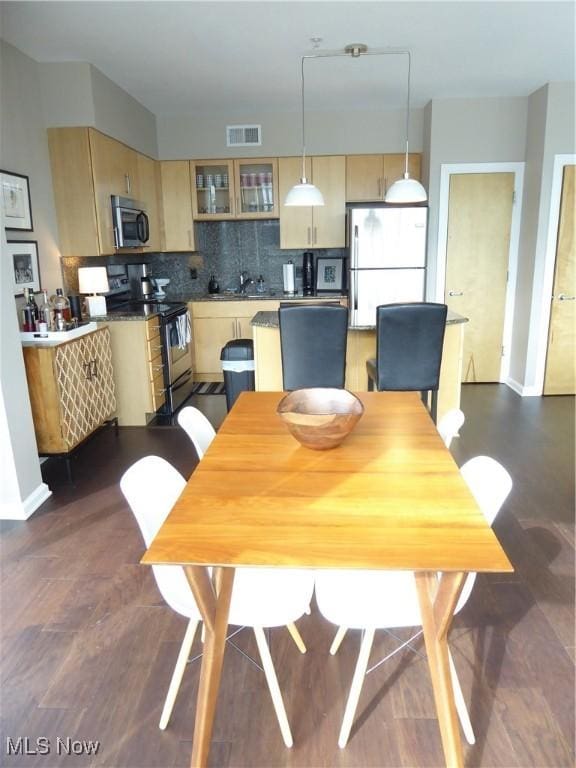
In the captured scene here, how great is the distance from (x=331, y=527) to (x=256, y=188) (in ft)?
15.9

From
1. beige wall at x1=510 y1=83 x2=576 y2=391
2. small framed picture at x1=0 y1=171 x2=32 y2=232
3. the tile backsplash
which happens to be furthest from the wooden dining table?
the tile backsplash

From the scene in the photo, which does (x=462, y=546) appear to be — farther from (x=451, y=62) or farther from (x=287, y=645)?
(x=451, y=62)

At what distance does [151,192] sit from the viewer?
525 centimetres

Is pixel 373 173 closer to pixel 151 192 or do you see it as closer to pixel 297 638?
pixel 151 192

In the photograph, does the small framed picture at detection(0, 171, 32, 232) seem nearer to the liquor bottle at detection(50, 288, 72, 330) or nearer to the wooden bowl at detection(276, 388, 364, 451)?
the liquor bottle at detection(50, 288, 72, 330)

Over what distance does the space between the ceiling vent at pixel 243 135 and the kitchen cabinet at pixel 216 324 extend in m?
1.59

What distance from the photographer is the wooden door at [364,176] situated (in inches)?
211

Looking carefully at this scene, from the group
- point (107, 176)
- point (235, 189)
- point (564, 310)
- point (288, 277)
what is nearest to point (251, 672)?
point (107, 176)

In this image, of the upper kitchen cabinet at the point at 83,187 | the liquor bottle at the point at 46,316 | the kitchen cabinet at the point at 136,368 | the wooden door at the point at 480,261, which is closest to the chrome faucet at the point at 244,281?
the kitchen cabinet at the point at 136,368

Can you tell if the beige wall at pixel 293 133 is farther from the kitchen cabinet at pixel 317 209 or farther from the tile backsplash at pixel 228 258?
the tile backsplash at pixel 228 258

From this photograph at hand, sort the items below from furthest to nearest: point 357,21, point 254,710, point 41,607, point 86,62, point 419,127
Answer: point 419,127 → point 86,62 → point 357,21 → point 41,607 → point 254,710

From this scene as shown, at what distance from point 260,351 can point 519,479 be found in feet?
6.15

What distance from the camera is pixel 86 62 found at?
3760mm

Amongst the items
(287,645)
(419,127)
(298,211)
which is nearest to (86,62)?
(298,211)
